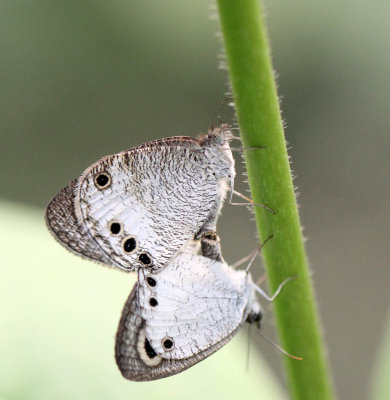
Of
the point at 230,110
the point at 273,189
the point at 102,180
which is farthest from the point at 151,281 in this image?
the point at 230,110

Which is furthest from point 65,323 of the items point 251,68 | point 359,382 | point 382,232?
point 382,232

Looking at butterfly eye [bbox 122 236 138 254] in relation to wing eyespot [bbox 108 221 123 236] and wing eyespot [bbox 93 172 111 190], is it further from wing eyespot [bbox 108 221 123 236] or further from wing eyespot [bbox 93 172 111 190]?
wing eyespot [bbox 93 172 111 190]

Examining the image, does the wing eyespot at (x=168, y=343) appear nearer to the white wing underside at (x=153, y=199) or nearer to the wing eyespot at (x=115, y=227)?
the white wing underside at (x=153, y=199)

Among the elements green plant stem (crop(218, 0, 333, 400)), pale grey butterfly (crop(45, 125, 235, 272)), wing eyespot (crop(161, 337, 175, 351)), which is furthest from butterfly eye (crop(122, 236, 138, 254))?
green plant stem (crop(218, 0, 333, 400))

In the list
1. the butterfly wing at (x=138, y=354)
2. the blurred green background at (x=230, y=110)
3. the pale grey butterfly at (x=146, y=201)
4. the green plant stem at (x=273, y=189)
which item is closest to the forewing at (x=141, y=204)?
the pale grey butterfly at (x=146, y=201)

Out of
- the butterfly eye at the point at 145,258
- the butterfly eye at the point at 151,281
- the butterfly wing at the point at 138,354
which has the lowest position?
the butterfly wing at the point at 138,354

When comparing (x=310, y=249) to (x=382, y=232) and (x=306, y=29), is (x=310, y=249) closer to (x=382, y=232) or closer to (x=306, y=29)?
(x=382, y=232)
